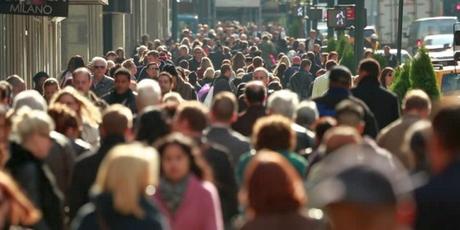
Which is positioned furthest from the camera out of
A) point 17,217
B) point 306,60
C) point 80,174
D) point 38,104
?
point 306,60

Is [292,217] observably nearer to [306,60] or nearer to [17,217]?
[17,217]

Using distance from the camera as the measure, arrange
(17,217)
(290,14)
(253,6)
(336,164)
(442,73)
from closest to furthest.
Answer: (336,164) → (17,217) → (442,73) → (290,14) → (253,6)

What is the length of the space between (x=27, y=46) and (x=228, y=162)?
68.9 ft

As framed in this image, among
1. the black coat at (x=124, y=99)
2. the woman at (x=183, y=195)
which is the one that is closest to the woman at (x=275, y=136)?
the woman at (x=183, y=195)

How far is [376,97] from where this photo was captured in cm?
1702

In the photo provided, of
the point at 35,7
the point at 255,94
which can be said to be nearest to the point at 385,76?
the point at 35,7

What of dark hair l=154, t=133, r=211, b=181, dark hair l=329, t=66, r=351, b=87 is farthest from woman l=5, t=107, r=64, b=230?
dark hair l=329, t=66, r=351, b=87

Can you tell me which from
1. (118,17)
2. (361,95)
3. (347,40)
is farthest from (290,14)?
(361,95)

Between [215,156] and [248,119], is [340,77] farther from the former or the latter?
[215,156]

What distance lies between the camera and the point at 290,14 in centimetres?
8506

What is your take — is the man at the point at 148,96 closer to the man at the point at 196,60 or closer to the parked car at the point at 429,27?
the man at the point at 196,60

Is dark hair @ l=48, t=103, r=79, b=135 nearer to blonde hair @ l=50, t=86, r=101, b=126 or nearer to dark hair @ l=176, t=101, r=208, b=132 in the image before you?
blonde hair @ l=50, t=86, r=101, b=126

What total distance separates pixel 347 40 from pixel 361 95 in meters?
18.8

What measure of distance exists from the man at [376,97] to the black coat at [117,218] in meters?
8.58
